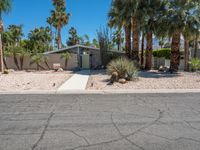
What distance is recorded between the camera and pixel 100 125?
5863 mm

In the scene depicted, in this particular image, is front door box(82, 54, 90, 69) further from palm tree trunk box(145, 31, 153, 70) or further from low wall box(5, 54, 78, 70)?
palm tree trunk box(145, 31, 153, 70)

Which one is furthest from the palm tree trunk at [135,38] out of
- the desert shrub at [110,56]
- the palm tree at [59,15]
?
the palm tree at [59,15]

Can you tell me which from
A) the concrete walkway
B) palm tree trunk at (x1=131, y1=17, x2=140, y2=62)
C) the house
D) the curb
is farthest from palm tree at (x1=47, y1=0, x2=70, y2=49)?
the curb

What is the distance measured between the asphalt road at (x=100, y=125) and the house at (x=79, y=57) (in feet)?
64.9

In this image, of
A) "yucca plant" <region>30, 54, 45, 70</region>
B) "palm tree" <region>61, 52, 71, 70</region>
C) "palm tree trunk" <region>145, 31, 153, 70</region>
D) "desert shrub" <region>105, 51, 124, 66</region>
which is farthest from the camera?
"palm tree" <region>61, 52, 71, 70</region>

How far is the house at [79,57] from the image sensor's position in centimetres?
2852

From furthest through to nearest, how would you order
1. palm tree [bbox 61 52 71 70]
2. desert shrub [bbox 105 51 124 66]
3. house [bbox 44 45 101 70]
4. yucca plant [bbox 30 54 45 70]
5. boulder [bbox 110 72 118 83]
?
house [bbox 44 45 101 70] < palm tree [bbox 61 52 71 70] < yucca plant [bbox 30 54 45 70] < desert shrub [bbox 105 51 124 66] < boulder [bbox 110 72 118 83]

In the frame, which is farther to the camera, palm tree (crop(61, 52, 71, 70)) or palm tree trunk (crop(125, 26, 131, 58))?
palm tree (crop(61, 52, 71, 70))

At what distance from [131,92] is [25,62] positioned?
20.4 meters

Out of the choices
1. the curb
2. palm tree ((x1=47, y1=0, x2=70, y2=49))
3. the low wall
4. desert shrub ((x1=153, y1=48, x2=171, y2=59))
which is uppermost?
palm tree ((x1=47, y1=0, x2=70, y2=49))

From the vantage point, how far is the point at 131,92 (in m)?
11.5

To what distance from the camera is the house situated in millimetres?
28516

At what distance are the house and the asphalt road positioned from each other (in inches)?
779

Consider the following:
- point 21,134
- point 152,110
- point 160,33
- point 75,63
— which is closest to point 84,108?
point 152,110
